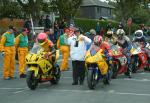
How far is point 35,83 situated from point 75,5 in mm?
33540

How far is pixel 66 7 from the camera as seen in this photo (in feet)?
155

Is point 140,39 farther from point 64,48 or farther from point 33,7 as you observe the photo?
point 33,7

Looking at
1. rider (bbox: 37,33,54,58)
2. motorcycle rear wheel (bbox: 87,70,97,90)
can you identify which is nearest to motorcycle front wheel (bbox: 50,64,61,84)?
rider (bbox: 37,33,54,58)

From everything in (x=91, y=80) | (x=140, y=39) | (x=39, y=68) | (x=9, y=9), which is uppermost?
(x=9, y=9)

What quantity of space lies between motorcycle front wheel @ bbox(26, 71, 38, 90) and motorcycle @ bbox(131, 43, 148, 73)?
567 cm

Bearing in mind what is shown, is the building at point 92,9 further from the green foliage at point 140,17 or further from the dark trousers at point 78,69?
the dark trousers at point 78,69

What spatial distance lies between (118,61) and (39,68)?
12.2 feet

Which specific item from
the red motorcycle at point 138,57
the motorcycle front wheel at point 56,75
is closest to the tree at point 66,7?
the red motorcycle at point 138,57

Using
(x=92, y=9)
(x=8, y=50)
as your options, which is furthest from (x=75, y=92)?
(x=92, y=9)

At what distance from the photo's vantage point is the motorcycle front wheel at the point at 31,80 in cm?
1511

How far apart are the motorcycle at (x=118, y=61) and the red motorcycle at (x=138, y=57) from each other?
5.31 ft

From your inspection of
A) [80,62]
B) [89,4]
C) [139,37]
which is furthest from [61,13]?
[89,4]

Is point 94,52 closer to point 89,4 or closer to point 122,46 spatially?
point 122,46

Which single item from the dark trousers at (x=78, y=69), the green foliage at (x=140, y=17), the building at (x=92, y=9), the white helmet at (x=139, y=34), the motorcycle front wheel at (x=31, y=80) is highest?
the building at (x=92, y=9)
